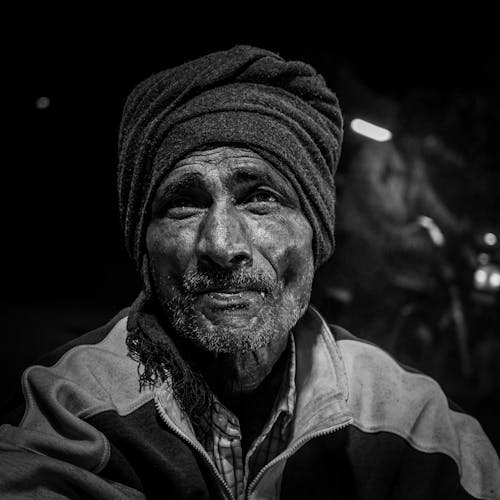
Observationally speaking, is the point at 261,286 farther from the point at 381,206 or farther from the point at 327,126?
the point at 381,206

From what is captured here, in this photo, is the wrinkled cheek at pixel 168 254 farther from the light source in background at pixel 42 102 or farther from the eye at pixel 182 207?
the light source in background at pixel 42 102

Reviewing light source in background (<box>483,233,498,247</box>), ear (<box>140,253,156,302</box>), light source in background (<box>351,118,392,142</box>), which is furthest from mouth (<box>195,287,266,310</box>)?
light source in background (<box>483,233,498,247</box>)

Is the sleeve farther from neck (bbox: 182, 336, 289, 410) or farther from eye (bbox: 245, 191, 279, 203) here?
eye (bbox: 245, 191, 279, 203)

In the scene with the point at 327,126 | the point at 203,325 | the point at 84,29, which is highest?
the point at 84,29

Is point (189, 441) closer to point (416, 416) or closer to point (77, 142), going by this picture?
point (416, 416)

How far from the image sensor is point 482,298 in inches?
111

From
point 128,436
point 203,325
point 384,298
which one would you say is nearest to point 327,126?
point 203,325

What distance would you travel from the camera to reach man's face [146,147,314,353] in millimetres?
1218

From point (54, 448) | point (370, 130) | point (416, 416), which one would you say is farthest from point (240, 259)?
point (370, 130)

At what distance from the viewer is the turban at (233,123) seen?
4.27ft

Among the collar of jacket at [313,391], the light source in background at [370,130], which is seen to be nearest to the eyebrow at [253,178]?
the collar of jacket at [313,391]

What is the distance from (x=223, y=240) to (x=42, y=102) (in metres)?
0.96

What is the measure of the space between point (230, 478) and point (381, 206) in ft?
6.60

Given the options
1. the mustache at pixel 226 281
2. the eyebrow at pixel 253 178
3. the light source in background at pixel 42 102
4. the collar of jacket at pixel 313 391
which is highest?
the light source in background at pixel 42 102
